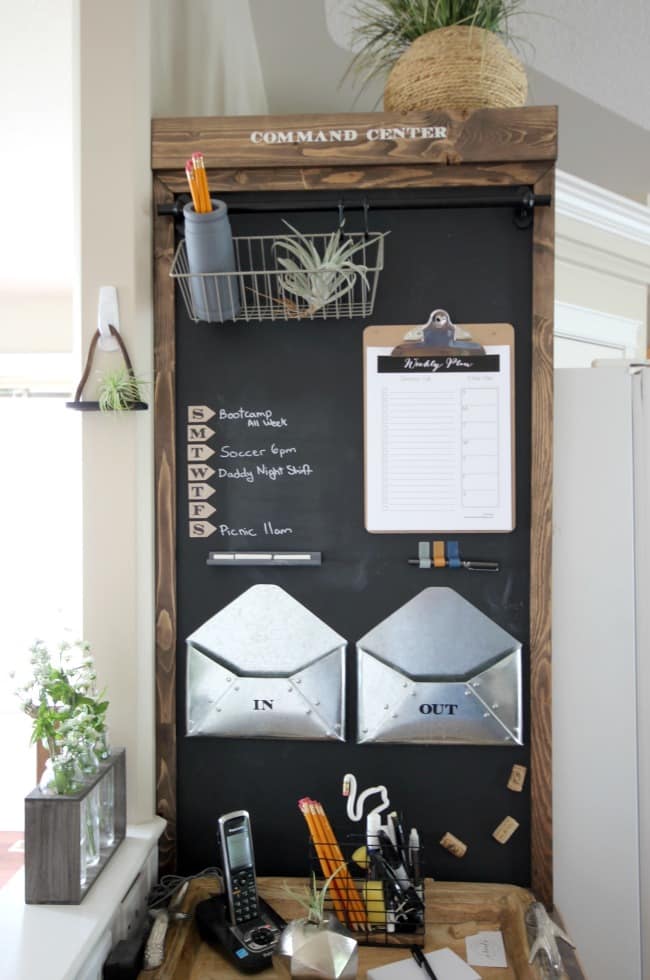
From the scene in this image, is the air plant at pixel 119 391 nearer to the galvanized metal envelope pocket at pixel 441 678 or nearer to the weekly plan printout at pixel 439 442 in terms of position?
the weekly plan printout at pixel 439 442

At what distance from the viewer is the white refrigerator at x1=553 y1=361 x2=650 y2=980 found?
1.51 m

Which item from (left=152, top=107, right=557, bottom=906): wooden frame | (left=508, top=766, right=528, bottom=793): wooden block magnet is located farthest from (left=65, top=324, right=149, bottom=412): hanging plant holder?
(left=508, top=766, right=528, bottom=793): wooden block magnet

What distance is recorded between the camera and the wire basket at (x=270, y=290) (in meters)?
1.39

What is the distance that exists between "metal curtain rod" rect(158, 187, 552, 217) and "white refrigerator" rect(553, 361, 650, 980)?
0.35 metres

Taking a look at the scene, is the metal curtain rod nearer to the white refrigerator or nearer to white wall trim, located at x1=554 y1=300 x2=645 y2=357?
the white refrigerator

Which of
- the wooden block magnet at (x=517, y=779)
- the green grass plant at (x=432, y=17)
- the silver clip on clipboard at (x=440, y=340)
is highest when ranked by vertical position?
Result: the green grass plant at (x=432, y=17)

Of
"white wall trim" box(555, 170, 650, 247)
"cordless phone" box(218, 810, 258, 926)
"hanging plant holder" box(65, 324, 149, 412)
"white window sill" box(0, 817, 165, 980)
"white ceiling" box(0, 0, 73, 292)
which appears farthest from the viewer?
"white wall trim" box(555, 170, 650, 247)

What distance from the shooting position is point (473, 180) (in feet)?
4.74

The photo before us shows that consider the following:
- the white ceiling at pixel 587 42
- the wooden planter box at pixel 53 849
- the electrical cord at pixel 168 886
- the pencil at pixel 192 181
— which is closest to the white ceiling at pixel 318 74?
the white ceiling at pixel 587 42

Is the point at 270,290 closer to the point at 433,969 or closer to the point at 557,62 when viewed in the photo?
the point at 433,969

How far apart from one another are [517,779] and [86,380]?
114 centimetres

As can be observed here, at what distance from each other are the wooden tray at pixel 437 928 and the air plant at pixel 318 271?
1118 mm

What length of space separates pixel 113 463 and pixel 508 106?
40.6 inches

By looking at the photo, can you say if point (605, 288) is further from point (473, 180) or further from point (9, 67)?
point (9, 67)
